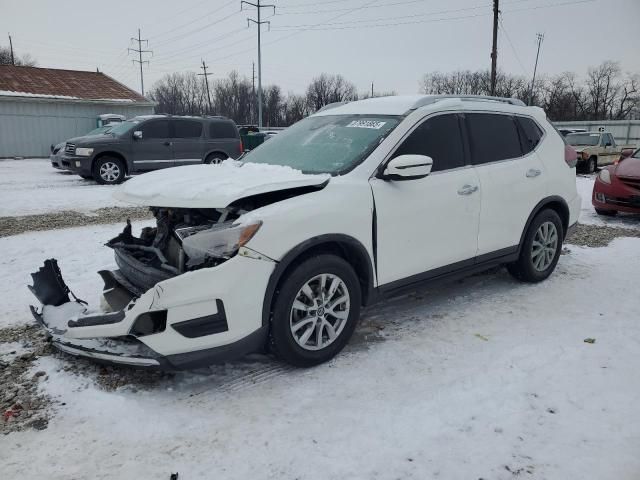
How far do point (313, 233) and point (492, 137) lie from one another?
2.35 m

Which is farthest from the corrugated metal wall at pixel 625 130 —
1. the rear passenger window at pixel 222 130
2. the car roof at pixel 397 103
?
the car roof at pixel 397 103

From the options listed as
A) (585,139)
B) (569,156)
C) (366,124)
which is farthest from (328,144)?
(585,139)

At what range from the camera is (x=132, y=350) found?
3.02m

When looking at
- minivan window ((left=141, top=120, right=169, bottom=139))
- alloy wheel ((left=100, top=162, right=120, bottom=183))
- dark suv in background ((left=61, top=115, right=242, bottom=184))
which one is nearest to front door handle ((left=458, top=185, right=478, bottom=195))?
dark suv in background ((left=61, top=115, right=242, bottom=184))

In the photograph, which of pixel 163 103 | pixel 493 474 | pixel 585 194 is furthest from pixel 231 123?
pixel 163 103

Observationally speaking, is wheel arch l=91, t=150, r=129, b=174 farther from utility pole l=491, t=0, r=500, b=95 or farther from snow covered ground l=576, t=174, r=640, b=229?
utility pole l=491, t=0, r=500, b=95

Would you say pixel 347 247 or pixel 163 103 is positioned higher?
pixel 163 103

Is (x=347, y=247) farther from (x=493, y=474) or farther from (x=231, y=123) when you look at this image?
(x=231, y=123)

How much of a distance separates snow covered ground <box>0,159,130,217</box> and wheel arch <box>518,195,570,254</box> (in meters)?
6.76

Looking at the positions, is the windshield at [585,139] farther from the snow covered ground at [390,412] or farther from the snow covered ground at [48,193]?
the snow covered ground at [390,412]

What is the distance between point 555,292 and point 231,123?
12.2m

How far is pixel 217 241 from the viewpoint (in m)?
3.05

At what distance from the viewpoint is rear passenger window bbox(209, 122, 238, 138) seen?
14.9m

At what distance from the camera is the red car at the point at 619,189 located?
8.80 meters
